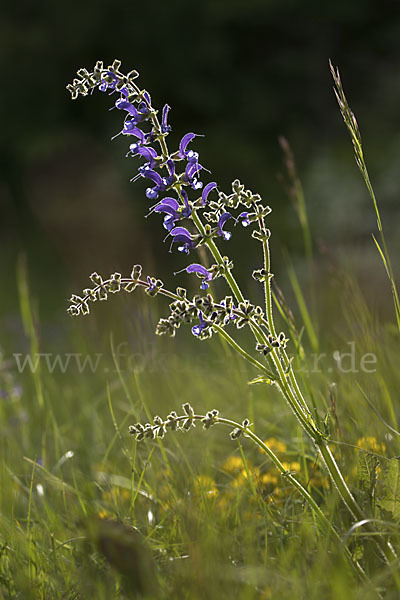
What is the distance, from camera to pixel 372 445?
1.88 meters

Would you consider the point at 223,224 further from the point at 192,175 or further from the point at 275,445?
the point at 275,445

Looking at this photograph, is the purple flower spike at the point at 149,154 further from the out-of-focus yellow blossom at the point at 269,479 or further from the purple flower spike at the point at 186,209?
the out-of-focus yellow blossom at the point at 269,479

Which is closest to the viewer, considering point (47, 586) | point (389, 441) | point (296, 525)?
point (47, 586)

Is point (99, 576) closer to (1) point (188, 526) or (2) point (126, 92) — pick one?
(1) point (188, 526)

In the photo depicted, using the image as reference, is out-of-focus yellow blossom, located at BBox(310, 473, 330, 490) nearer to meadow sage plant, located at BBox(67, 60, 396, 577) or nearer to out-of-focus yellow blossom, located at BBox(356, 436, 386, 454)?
out-of-focus yellow blossom, located at BBox(356, 436, 386, 454)

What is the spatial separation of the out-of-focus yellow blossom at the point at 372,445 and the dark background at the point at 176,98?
30.1ft

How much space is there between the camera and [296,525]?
1.74 meters

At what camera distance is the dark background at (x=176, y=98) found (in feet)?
38.4

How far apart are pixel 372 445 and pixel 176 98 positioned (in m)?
11.7

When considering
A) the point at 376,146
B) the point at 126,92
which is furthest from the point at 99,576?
the point at 376,146

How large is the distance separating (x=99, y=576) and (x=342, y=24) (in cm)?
1293

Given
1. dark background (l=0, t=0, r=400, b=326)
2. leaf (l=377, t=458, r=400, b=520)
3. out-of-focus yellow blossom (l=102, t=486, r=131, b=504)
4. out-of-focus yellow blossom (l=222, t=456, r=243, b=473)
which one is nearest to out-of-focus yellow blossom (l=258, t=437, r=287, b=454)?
out-of-focus yellow blossom (l=222, t=456, r=243, b=473)

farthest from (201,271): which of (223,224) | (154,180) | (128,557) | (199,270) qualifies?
(128,557)

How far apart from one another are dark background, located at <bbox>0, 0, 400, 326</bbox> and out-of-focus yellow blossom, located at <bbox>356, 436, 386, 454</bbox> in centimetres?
917
